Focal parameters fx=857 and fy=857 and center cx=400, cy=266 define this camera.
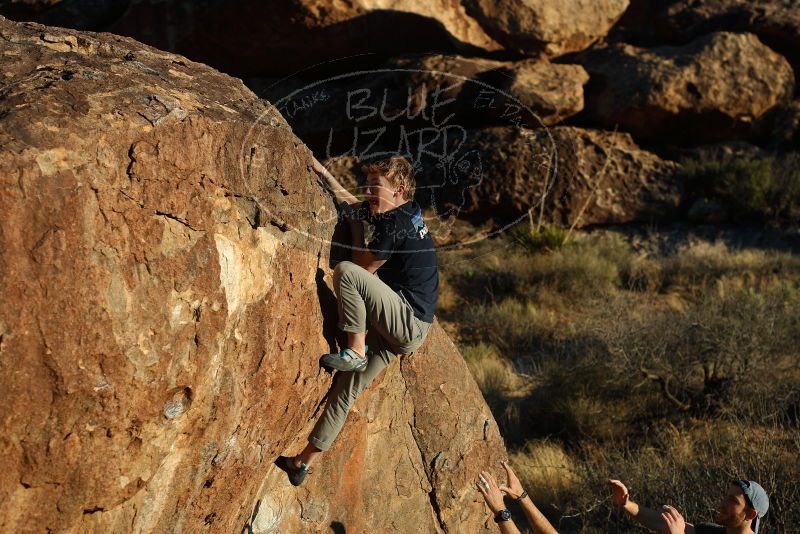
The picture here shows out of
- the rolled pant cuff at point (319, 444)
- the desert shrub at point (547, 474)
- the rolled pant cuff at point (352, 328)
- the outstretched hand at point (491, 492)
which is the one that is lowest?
the desert shrub at point (547, 474)

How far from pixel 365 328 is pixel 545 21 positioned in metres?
8.57

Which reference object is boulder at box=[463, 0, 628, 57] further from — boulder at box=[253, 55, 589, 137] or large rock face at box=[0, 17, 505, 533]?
large rock face at box=[0, 17, 505, 533]

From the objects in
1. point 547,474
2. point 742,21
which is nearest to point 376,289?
point 547,474

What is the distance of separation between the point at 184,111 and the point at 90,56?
49 centimetres

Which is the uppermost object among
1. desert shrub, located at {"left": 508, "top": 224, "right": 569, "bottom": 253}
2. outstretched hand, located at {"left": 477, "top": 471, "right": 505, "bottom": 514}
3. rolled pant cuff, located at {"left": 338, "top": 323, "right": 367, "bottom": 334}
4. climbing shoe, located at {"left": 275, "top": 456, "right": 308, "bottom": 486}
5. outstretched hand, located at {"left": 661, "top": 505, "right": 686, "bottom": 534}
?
rolled pant cuff, located at {"left": 338, "top": 323, "right": 367, "bottom": 334}

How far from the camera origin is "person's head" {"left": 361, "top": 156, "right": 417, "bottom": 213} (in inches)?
144

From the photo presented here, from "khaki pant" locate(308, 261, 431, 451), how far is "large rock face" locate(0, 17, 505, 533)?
98 millimetres

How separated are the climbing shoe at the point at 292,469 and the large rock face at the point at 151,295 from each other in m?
0.05

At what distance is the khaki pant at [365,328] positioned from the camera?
3496 mm

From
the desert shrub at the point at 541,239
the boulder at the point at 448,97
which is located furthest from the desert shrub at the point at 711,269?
the boulder at the point at 448,97

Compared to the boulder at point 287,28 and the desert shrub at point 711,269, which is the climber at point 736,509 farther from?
the boulder at point 287,28

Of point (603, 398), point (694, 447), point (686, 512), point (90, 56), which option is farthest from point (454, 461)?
point (603, 398)

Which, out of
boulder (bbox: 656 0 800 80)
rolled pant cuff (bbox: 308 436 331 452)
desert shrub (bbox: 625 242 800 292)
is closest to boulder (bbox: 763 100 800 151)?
boulder (bbox: 656 0 800 80)

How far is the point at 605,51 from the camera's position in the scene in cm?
1167
